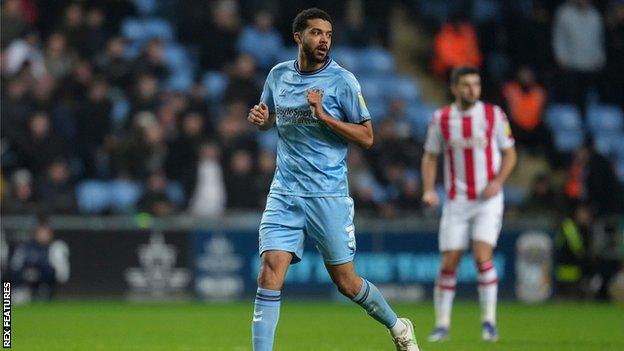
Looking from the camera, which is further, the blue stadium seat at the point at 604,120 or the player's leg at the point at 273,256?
the blue stadium seat at the point at 604,120

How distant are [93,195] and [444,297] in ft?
27.1

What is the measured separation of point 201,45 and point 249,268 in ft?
14.9

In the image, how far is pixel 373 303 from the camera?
9.59 m

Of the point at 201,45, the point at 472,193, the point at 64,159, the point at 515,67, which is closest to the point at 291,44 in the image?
the point at 201,45

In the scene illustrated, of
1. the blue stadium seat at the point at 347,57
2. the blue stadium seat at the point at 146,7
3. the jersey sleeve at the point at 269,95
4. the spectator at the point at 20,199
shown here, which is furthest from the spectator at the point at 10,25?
the jersey sleeve at the point at 269,95

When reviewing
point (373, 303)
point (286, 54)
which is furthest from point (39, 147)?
point (373, 303)

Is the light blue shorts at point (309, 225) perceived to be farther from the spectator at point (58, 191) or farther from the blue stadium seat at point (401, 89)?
the blue stadium seat at point (401, 89)

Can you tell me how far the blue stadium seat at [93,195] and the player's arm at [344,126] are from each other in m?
11.2

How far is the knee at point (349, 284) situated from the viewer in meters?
9.38

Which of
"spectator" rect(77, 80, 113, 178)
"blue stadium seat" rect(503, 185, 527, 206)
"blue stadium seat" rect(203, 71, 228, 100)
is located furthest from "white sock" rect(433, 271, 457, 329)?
"blue stadium seat" rect(203, 71, 228, 100)

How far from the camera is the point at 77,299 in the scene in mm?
19312

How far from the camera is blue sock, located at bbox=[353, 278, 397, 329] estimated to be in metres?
9.52

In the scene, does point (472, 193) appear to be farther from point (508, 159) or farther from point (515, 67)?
point (515, 67)

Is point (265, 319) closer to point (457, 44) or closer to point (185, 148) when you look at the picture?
point (185, 148)
